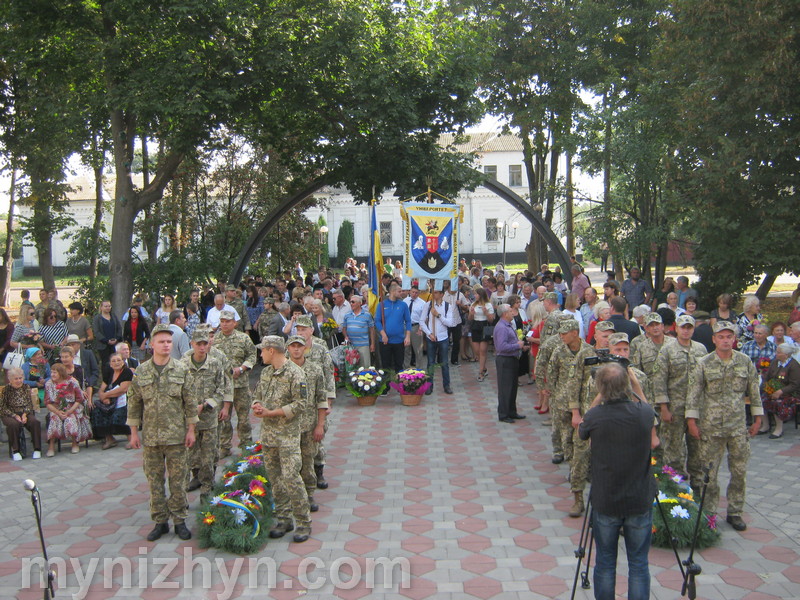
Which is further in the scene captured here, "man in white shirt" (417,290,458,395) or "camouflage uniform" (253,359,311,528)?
"man in white shirt" (417,290,458,395)

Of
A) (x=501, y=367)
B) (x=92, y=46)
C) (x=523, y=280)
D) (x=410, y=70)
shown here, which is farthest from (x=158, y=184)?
(x=501, y=367)

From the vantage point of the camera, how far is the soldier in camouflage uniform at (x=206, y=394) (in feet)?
25.7

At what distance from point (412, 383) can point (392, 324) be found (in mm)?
1344

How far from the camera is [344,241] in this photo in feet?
200

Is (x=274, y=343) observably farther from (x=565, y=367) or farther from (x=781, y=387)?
(x=781, y=387)

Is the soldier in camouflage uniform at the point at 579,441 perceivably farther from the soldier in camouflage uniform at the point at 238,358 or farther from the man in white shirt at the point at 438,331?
the man in white shirt at the point at 438,331

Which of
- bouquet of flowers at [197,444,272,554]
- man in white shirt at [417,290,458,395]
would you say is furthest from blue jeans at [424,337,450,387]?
bouquet of flowers at [197,444,272,554]

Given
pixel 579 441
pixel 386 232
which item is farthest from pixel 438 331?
pixel 386 232

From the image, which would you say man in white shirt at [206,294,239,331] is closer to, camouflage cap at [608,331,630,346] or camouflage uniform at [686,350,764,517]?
camouflage cap at [608,331,630,346]

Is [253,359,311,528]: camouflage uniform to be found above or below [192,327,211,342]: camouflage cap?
below

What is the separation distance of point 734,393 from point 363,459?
4.59m

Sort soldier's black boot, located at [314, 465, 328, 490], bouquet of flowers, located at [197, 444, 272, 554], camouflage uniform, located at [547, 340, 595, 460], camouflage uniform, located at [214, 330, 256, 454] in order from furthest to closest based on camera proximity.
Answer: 1. camouflage uniform, located at [214, 330, 256, 454]
2. soldier's black boot, located at [314, 465, 328, 490]
3. camouflage uniform, located at [547, 340, 595, 460]
4. bouquet of flowers, located at [197, 444, 272, 554]

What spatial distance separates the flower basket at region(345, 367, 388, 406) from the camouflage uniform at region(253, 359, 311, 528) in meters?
5.68

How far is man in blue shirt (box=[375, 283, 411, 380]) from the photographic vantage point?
44.6ft
